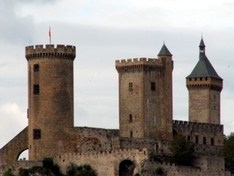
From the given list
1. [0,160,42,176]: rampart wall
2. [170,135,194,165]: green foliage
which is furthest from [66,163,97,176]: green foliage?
[170,135,194,165]: green foliage

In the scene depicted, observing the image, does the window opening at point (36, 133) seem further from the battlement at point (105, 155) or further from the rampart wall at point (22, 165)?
the rampart wall at point (22, 165)

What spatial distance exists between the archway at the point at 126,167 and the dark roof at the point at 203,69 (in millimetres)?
21756

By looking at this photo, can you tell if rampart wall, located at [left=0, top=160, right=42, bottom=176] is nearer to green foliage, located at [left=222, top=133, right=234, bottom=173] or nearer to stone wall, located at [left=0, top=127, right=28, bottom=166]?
stone wall, located at [left=0, top=127, right=28, bottom=166]

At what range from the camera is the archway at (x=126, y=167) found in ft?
475

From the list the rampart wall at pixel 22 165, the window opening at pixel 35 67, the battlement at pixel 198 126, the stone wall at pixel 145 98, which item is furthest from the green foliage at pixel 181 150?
the window opening at pixel 35 67

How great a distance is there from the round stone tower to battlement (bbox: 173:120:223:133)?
37.5 feet

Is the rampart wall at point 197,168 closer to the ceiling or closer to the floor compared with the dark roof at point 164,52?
closer to the floor

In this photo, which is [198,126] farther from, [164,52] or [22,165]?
[22,165]

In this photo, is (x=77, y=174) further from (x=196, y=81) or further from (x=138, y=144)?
(x=196, y=81)

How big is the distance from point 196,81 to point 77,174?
77.0ft

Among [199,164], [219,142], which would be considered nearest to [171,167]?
[199,164]

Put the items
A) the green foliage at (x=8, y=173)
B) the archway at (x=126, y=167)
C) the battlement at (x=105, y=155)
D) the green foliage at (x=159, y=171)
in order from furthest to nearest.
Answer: the green foliage at (x=8, y=173)
the green foliage at (x=159, y=171)
the battlement at (x=105, y=155)
the archway at (x=126, y=167)

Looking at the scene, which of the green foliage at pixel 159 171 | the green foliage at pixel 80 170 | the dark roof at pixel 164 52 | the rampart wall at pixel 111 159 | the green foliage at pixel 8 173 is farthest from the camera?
the dark roof at pixel 164 52

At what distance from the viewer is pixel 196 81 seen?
164875mm
